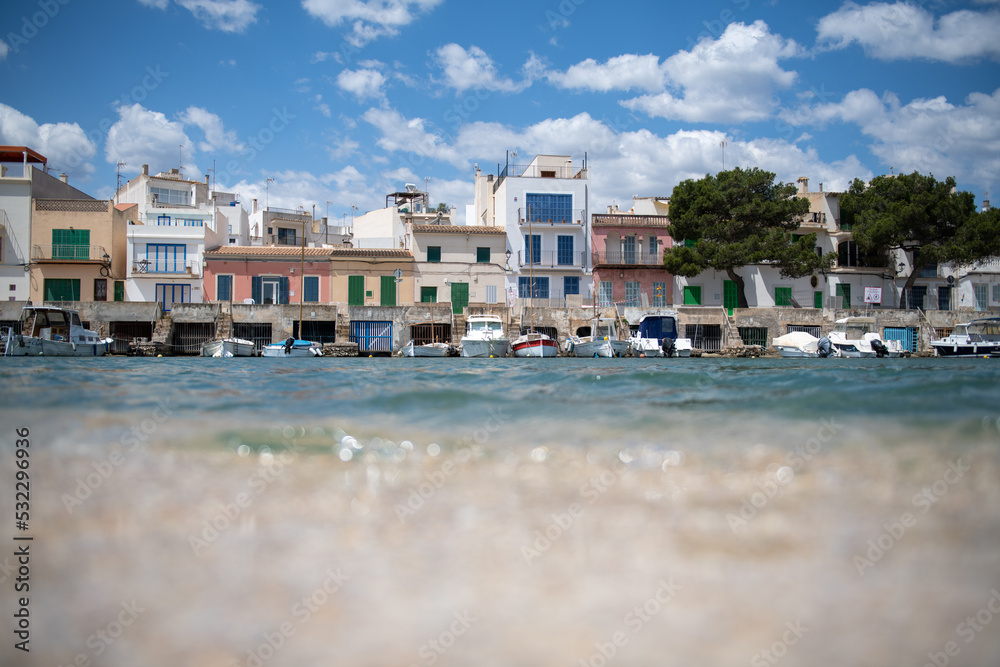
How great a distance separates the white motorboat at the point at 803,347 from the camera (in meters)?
33.9

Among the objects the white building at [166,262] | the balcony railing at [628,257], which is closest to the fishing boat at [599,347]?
the balcony railing at [628,257]

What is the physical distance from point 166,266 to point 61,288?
21.1 ft

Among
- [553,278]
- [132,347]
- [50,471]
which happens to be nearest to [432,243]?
[553,278]

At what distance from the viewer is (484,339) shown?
32.0 m

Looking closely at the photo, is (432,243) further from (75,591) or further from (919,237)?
(75,591)

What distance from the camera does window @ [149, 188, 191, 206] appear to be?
168 ft

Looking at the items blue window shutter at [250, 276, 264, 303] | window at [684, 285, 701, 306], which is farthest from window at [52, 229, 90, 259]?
window at [684, 285, 701, 306]

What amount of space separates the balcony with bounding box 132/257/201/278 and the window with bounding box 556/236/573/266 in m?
23.6

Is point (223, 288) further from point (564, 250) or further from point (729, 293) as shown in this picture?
point (729, 293)

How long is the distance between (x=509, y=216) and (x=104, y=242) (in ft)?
86.3

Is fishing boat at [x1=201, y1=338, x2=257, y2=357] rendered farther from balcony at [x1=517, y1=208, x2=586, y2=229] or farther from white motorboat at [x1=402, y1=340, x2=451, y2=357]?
balcony at [x1=517, y1=208, x2=586, y2=229]

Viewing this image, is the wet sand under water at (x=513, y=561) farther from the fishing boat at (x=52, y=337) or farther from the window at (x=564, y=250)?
the window at (x=564, y=250)

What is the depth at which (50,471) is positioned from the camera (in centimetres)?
467

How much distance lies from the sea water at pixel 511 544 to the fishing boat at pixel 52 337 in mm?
27405
